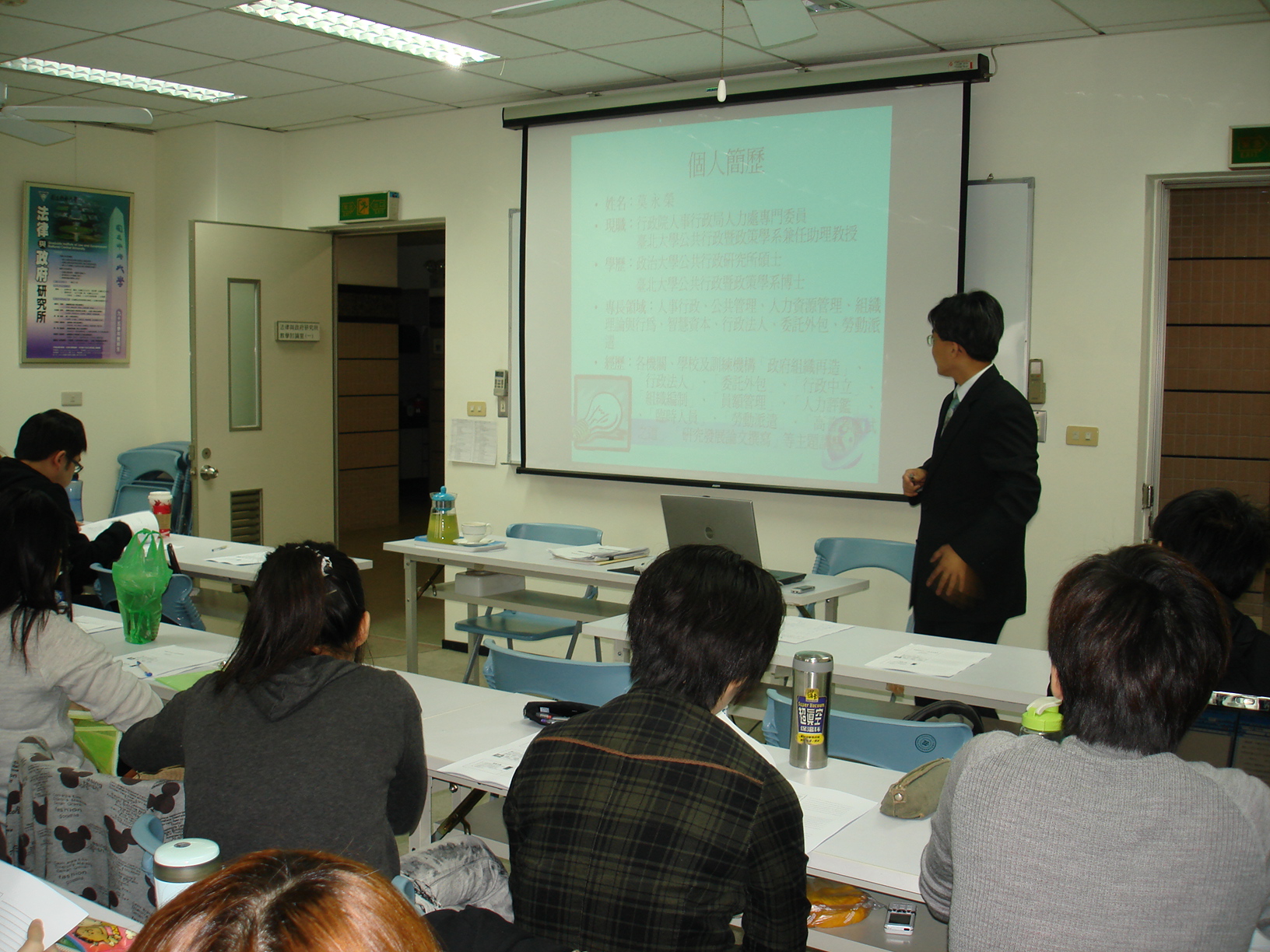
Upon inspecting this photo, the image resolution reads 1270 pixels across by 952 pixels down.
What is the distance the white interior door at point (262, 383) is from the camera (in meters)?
6.13

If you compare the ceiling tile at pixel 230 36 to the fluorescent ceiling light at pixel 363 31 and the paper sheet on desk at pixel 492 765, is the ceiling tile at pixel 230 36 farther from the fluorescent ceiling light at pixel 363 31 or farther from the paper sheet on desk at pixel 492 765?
the paper sheet on desk at pixel 492 765

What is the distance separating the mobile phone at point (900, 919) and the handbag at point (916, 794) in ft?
0.66

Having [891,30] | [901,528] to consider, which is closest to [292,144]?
[891,30]

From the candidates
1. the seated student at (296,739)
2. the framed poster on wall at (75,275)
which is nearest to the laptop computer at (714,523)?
the seated student at (296,739)

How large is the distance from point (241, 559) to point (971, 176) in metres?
3.40

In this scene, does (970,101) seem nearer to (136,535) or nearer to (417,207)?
(417,207)

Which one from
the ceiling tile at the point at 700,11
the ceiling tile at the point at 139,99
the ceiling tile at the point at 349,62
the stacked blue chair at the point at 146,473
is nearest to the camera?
the ceiling tile at the point at 700,11

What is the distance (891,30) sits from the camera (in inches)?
165

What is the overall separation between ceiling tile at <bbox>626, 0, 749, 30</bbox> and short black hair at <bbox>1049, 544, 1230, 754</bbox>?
309cm

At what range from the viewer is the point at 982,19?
3.99 metres

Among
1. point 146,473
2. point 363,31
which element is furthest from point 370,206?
point 146,473

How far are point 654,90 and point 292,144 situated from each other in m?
2.73

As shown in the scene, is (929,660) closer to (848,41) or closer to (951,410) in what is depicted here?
(951,410)

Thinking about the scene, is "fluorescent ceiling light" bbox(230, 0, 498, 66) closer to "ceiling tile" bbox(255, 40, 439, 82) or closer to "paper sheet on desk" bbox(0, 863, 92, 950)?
"ceiling tile" bbox(255, 40, 439, 82)
